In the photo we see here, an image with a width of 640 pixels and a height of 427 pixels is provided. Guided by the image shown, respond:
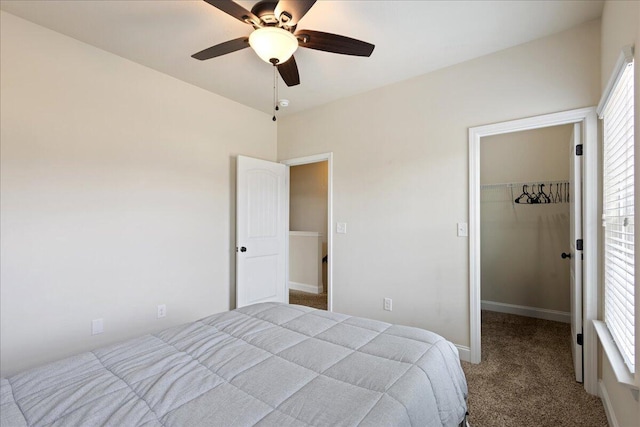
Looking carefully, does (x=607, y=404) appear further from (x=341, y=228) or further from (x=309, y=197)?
(x=309, y=197)

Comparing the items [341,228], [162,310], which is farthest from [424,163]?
[162,310]

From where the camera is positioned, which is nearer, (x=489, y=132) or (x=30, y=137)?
(x=30, y=137)

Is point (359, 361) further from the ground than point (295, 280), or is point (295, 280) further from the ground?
point (359, 361)

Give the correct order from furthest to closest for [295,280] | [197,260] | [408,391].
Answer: [295,280]
[197,260]
[408,391]

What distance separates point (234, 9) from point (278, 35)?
27cm

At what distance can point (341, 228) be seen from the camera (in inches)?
139

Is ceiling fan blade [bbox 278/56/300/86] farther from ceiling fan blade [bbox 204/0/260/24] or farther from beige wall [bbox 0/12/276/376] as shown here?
beige wall [bbox 0/12/276/376]

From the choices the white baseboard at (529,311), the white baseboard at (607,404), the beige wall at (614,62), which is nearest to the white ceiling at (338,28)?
the beige wall at (614,62)

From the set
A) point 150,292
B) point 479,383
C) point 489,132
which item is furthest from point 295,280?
point 489,132

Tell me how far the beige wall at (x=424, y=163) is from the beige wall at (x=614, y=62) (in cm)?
31

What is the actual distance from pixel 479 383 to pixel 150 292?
2903mm

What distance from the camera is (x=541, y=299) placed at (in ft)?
12.6

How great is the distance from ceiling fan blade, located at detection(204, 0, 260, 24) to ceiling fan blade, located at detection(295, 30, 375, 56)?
0.28m

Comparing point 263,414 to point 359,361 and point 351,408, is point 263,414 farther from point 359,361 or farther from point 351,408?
point 359,361
